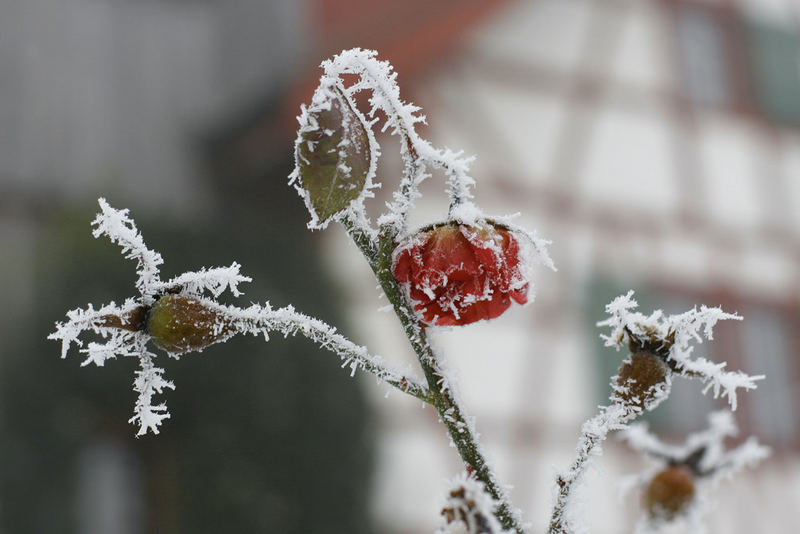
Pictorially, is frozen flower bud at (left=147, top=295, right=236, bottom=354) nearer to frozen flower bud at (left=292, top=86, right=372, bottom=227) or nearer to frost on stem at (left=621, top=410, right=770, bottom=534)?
frozen flower bud at (left=292, top=86, right=372, bottom=227)

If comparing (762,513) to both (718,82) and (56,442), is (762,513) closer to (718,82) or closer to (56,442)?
(718,82)

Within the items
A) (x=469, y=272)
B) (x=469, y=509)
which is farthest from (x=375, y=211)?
(x=469, y=509)

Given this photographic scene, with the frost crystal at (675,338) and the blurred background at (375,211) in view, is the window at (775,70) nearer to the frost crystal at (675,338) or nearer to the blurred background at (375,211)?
the blurred background at (375,211)

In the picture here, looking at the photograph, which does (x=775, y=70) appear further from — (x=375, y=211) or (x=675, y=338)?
(x=675, y=338)

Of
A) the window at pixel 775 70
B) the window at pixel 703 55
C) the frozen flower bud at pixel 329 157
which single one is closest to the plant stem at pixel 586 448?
the frozen flower bud at pixel 329 157

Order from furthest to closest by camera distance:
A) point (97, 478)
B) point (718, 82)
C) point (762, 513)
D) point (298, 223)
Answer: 1. point (718, 82)
2. point (762, 513)
3. point (298, 223)
4. point (97, 478)

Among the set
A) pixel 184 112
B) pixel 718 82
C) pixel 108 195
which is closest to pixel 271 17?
pixel 184 112
